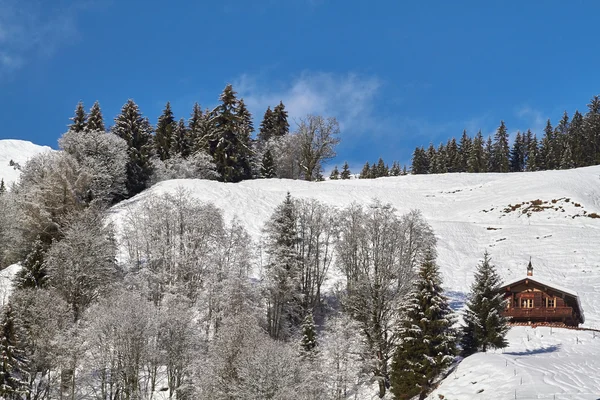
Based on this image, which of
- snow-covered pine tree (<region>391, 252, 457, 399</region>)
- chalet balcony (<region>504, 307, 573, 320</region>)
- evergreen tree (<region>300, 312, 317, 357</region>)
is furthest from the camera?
chalet balcony (<region>504, 307, 573, 320</region>)

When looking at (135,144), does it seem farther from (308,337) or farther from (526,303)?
(526,303)

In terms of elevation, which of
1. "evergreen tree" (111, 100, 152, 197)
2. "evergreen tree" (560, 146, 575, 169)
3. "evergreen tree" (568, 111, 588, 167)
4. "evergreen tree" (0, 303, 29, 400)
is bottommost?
"evergreen tree" (0, 303, 29, 400)

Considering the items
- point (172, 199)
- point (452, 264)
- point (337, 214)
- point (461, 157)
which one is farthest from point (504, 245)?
point (461, 157)

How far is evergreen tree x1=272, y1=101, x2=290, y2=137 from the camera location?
9744cm

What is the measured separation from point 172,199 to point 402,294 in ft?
71.2

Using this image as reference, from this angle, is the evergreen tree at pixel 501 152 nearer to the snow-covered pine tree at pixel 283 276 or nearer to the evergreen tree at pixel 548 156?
the evergreen tree at pixel 548 156

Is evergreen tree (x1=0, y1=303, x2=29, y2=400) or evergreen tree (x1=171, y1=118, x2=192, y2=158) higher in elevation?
evergreen tree (x1=171, y1=118, x2=192, y2=158)

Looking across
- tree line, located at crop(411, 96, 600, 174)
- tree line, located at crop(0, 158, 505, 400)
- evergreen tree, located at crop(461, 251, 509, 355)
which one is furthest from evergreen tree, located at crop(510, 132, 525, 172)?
evergreen tree, located at crop(461, 251, 509, 355)

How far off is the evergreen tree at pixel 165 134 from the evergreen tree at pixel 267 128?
1570 centimetres

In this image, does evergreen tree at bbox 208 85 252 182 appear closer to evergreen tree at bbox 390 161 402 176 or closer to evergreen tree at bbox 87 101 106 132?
evergreen tree at bbox 87 101 106 132

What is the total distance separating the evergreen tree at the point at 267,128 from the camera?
322ft

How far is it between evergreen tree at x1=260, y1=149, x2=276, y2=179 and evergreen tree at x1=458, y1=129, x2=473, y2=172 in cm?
4900

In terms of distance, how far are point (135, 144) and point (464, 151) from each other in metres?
79.6

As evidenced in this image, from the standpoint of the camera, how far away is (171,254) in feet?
146
